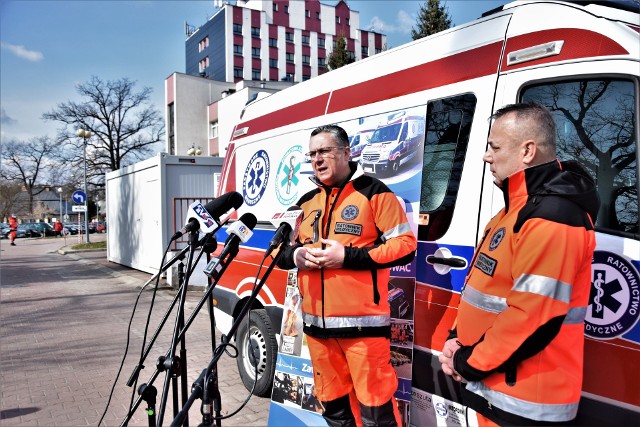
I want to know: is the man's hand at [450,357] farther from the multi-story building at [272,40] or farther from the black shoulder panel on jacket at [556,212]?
the multi-story building at [272,40]

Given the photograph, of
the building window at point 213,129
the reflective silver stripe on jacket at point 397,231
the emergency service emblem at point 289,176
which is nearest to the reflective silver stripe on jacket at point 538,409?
the reflective silver stripe on jacket at point 397,231

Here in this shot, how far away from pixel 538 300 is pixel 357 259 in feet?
3.26

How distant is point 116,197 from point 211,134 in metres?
27.2

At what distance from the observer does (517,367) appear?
5.36ft

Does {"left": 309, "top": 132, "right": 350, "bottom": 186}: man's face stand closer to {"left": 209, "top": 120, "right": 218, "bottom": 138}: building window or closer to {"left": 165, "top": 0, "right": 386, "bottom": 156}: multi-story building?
{"left": 209, "top": 120, "right": 218, "bottom": 138}: building window

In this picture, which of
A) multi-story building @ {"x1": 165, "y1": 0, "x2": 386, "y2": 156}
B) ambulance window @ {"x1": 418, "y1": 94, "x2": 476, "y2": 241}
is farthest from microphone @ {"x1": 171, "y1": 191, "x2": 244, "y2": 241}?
multi-story building @ {"x1": 165, "y1": 0, "x2": 386, "y2": 156}

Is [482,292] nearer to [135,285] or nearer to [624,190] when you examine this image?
[624,190]

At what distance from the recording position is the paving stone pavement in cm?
416

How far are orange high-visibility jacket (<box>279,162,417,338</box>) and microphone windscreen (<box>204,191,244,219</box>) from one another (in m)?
0.40

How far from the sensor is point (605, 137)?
2213 mm

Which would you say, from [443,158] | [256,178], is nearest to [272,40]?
[256,178]

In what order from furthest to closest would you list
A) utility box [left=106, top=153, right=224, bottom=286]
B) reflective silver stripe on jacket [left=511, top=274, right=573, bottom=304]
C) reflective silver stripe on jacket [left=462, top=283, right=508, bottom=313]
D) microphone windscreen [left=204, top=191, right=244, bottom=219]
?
utility box [left=106, top=153, right=224, bottom=286]
microphone windscreen [left=204, top=191, right=244, bottom=219]
reflective silver stripe on jacket [left=462, top=283, right=508, bottom=313]
reflective silver stripe on jacket [left=511, top=274, right=573, bottom=304]

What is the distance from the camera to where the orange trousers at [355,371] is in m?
2.42

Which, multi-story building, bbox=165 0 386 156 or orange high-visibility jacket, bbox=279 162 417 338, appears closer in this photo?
orange high-visibility jacket, bbox=279 162 417 338
